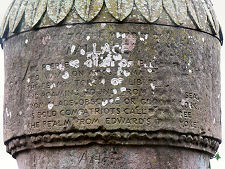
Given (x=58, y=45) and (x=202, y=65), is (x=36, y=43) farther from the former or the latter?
(x=202, y=65)

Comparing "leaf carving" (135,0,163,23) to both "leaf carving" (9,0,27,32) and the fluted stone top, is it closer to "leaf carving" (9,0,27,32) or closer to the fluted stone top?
the fluted stone top

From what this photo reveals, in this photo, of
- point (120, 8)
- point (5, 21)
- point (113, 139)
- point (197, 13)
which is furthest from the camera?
point (5, 21)

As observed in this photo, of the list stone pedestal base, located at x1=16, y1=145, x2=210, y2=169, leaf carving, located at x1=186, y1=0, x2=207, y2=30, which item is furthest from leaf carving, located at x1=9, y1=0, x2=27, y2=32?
leaf carving, located at x1=186, y1=0, x2=207, y2=30

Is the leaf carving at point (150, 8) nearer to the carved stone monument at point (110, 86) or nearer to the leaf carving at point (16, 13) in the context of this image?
the carved stone monument at point (110, 86)

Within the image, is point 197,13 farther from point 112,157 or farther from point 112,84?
point 112,157

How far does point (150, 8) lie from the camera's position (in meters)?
7.28

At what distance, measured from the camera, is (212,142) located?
755 cm

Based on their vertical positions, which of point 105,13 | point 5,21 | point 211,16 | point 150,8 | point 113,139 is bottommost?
point 113,139

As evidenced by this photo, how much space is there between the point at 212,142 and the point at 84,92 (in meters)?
1.55

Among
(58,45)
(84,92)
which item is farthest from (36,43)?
(84,92)

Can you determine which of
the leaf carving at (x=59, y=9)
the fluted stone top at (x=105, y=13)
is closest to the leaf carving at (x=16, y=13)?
the fluted stone top at (x=105, y=13)

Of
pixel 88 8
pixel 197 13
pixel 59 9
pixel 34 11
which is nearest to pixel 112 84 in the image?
pixel 88 8

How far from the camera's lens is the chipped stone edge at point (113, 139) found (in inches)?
275

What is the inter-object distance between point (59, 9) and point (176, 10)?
1.23 m
